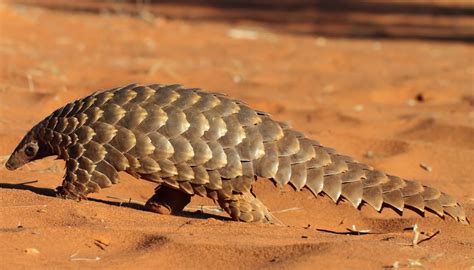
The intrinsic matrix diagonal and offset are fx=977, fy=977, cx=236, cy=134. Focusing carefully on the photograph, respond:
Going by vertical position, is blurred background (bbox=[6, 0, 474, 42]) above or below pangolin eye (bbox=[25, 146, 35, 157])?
below

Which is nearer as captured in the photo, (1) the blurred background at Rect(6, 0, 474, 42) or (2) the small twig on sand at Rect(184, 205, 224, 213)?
(2) the small twig on sand at Rect(184, 205, 224, 213)

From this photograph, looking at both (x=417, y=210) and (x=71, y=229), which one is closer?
(x=71, y=229)

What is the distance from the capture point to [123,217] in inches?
183

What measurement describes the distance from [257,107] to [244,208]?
3778 mm

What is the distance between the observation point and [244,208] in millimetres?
4598

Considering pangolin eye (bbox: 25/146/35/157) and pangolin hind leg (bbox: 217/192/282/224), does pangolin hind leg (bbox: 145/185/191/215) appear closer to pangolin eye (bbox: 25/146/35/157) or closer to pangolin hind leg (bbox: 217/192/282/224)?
pangolin hind leg (bbox: 217/192/282/224)

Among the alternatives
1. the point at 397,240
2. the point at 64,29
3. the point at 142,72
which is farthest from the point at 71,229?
the point at 64,29

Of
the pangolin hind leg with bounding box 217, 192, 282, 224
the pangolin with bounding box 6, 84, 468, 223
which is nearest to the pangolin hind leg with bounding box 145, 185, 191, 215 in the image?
the pangolin with bounding box 6, 84, 468, 223

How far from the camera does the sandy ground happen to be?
4.02m

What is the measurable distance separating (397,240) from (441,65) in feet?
26.0

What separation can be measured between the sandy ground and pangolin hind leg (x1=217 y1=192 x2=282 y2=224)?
59 mm

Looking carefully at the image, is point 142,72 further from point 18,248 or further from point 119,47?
point 18,248

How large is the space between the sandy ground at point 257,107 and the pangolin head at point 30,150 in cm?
16

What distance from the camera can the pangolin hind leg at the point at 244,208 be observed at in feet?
15.0
